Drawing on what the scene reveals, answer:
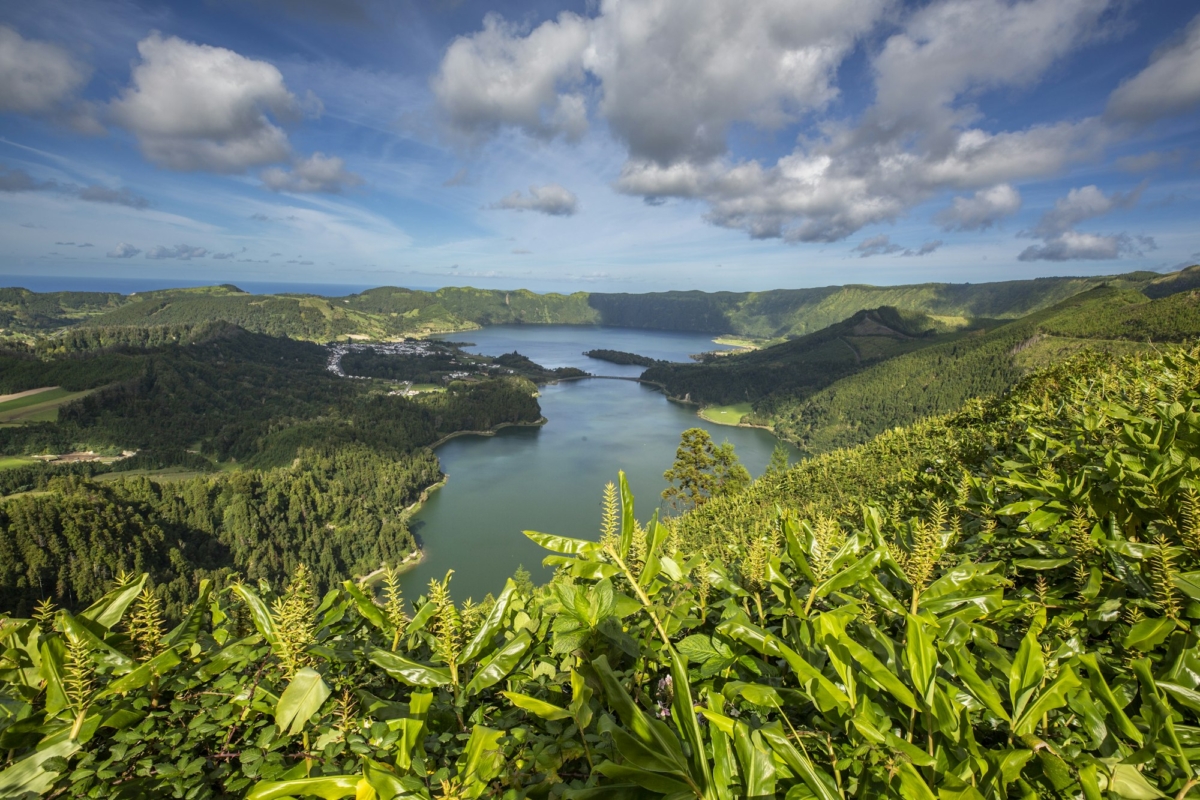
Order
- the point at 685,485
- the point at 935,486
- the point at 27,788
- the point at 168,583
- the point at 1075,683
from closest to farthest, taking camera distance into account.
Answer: the point at 1075,683, the point at 27,788, the point at 935,486, the point at 685,485, the point at 168,583

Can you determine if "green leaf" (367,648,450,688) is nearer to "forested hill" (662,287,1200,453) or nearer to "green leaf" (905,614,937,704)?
"green leaf" (905,614,937,704)

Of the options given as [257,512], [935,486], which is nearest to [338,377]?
[257,512]

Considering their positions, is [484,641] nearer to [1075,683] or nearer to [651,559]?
[651,559]

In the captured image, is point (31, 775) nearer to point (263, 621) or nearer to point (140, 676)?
point (140, 676)

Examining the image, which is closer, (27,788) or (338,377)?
(27,788)

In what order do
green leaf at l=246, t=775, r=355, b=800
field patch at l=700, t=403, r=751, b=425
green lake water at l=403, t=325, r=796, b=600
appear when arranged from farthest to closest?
field patch at l=700, t=403, r=751, b=425, green lake water at l=403, t=325, r=796, b=600, green leaf at l=246, t=775, r=355, b=800

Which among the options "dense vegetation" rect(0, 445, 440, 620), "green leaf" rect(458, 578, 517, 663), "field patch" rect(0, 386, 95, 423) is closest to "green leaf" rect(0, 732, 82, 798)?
"green leaf" rect(458, 578, 517, 663)
